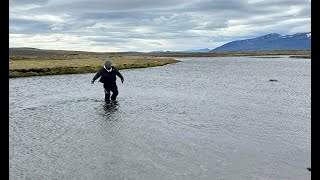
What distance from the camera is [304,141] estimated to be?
15.4m

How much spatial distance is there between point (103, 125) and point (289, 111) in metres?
13.1

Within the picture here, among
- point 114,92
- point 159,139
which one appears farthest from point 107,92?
point 159,139

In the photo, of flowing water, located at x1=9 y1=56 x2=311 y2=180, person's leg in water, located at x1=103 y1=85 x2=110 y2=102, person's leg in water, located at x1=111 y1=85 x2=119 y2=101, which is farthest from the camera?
person's leg in water, located at x1=111 y1=85 x2=119 y2=101

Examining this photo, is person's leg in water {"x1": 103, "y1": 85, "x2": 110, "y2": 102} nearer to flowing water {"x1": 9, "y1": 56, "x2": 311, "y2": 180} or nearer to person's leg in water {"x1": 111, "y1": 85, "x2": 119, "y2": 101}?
person's leg in water {"x1": 111, "y1": 85, "x2": 119, "y2": 101}

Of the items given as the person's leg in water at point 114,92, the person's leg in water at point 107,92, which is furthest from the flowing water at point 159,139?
the person's leg in water at point 107,92

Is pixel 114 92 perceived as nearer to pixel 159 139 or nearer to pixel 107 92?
pixel 107 92

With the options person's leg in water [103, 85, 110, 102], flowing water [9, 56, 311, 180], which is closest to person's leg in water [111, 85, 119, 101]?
person's leg in water [103, 85, 110, 102]

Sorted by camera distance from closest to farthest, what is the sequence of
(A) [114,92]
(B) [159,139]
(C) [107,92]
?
(B) [159,139] < (C) [107,92] < (A) [114,92]

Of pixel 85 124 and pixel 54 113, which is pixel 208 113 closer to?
pixel 85 124

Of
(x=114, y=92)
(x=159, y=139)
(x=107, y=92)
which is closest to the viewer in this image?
(x=159, y=139)

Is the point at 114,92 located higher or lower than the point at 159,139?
higher

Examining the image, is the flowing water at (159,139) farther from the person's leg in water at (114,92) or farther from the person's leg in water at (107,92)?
the person's leg in water at (107,92)

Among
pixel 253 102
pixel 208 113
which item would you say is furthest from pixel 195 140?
pixel 253 102

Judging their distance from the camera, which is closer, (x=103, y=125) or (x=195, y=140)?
(x=195, y=140)
